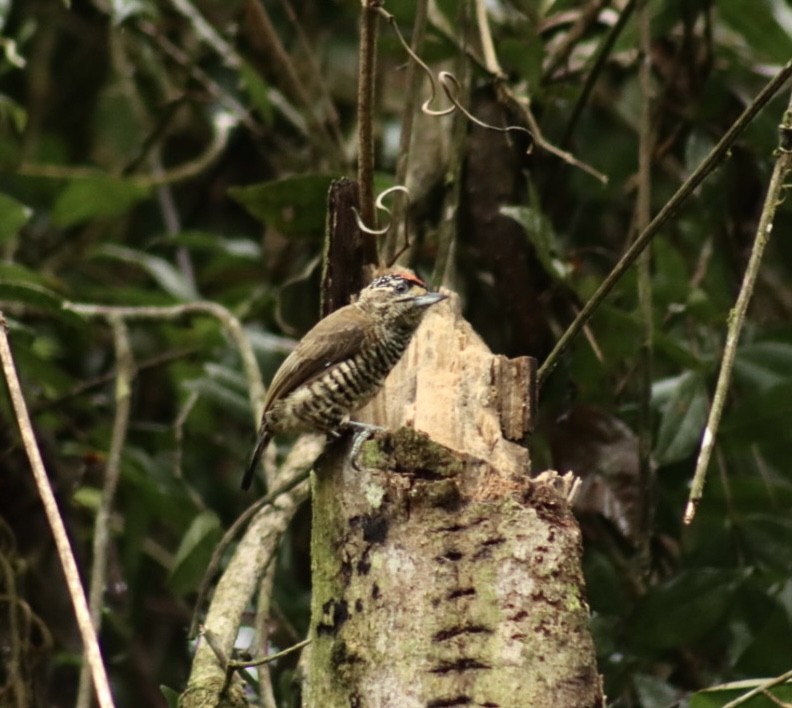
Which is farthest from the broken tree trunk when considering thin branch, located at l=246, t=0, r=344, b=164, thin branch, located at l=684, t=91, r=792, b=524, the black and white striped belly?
thin branch, located at l=246, t=0, r=344, b=164

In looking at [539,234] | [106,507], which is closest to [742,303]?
[539,234]

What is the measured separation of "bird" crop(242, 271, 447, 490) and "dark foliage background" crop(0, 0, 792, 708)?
58 centimetres

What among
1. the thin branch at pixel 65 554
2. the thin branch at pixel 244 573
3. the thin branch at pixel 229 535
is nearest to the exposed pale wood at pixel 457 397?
the thin branch at pixel 229 535

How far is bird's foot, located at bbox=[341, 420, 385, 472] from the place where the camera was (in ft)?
8.21

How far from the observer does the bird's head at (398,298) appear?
3.10 m

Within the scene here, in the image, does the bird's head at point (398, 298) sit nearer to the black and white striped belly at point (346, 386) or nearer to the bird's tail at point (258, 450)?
the black and white striped belly at point (346, 386)

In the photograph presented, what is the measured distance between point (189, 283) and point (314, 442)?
167 centimetres

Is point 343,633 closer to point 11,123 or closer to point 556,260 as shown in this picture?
point 556,260

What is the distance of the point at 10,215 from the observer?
4008mm

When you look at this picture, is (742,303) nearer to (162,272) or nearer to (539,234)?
(539,234)

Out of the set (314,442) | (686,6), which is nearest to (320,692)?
(314,442)

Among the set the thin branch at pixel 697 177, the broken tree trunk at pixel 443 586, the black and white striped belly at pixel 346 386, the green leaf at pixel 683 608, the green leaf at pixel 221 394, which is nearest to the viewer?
the broken tree trunk at pixel 443 586

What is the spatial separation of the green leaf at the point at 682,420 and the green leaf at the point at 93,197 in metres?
2.06

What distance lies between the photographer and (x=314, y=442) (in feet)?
12.0
